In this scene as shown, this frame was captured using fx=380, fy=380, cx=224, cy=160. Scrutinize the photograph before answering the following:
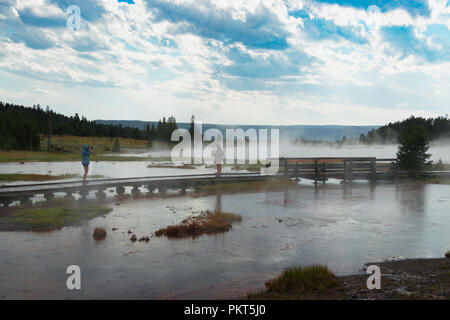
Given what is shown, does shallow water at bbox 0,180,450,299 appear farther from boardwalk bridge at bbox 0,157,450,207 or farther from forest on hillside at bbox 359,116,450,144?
forest on hillside at bbox 359,116,450,144

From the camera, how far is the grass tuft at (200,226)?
13727 mm

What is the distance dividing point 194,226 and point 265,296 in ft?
21.9

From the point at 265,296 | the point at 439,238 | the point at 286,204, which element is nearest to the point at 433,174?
the point at 286,204

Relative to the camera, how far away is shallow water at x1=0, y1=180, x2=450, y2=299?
8.63 m

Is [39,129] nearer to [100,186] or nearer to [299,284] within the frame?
[100,186]

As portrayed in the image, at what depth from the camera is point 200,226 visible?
14.5 meters

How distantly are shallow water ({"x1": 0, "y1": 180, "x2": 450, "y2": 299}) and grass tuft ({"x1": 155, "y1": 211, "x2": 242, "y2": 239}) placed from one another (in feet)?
1.62

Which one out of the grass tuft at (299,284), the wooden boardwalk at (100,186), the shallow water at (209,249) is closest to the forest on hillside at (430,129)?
the wooden boardwalk at (100,186)

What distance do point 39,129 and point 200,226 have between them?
5992 inches

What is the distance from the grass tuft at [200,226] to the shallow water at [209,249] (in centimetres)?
49

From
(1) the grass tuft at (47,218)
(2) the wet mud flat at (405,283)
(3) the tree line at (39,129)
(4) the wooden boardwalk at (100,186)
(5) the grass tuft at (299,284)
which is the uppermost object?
(3) the tree line at (39,129)

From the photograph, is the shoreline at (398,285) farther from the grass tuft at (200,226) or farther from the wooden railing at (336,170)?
the wooden railing at (336,170)
